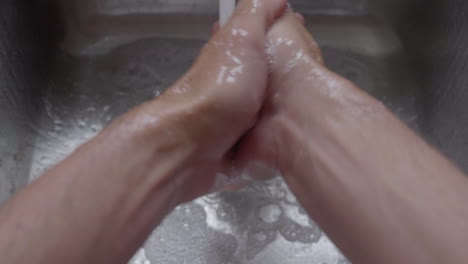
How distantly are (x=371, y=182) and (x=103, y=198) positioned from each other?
0.84 ft

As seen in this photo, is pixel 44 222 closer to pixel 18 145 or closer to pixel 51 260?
pixel 51 260

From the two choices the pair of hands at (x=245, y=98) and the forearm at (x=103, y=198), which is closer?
the forearm at (x=103, y=198)

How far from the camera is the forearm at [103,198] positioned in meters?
0.44

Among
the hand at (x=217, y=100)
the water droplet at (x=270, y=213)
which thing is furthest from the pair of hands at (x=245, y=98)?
the water droplet at (x=270, y=213)

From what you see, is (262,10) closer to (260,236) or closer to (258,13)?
(258,13)

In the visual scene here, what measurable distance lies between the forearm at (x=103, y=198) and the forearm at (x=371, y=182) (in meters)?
0.14

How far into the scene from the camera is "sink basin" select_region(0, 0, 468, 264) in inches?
32.0

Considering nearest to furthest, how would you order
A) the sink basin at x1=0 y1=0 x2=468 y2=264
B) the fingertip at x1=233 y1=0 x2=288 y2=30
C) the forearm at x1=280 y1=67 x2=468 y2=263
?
the forearm at x1=280 y1=67 x2=468 y2=263 → the fingertip at x1=233 y1=0 x2=288 y2=30 → the sink basin at x1=0 y1=0 x2=468 y2=264

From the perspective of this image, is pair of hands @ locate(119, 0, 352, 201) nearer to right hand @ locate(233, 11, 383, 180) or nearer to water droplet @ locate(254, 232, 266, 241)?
right hand @ locate(233, 11, 383, 180)

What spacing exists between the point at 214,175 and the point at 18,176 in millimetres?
385

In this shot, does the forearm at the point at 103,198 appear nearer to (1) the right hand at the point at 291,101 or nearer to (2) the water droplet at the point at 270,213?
(1) the right hand at the point at 291,101

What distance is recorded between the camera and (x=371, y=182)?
0.48 m

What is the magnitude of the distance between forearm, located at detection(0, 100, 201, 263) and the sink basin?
289 mm

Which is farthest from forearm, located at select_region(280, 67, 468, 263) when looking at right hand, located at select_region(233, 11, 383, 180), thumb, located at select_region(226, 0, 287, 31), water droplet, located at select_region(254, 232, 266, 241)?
water droplet, located at select_region(254, 232, 266, 241)
